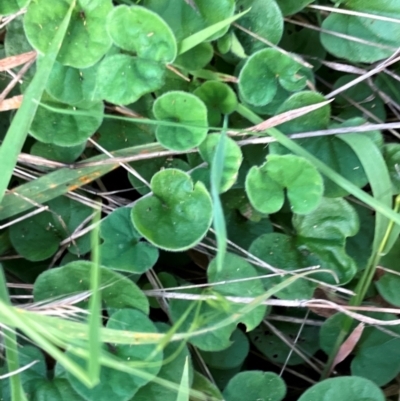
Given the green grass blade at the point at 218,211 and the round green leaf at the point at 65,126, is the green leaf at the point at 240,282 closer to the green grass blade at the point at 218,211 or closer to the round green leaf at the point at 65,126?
the green grass blade at the point at 218,211

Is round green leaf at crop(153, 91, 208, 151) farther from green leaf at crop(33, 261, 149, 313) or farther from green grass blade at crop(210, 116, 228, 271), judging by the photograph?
green leaf at crop(33, 261, 149, 313)

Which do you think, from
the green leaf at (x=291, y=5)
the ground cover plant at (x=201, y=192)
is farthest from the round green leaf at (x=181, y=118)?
the green leaf at (x=291, y=5)

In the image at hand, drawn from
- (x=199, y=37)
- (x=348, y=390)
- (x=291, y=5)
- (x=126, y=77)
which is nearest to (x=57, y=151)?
(x=126, y=77)

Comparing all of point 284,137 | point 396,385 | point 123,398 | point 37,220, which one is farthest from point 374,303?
point 37,220

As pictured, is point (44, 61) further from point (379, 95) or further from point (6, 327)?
point (379, 95)

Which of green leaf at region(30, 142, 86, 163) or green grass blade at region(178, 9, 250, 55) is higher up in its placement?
green grass blade at region(178, 9, 250, 55)

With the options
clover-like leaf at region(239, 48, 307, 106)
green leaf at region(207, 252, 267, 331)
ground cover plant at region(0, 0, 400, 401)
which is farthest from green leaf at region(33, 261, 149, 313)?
clover-like leaf at region(239, 48, 307, 106)

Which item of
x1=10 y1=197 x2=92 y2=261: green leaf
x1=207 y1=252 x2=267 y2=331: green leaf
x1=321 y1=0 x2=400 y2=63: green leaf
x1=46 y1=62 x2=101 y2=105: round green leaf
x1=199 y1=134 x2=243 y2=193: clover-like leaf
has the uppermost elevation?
x1=321 y1=0 x2=400 y2=63: green leaf

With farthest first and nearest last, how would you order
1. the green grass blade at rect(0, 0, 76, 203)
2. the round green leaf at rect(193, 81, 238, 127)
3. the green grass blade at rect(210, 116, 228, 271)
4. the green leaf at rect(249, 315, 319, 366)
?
the green leaf at rect(249, 315, 319, 366) → the round green leaf at rect(193, 81, 238, 127) → the green grass blade at rect(0, 0, 76, 203) → the green grass blade at rect(210, 116, 228, 271)

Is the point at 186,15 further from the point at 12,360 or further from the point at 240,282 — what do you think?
the point at 12,360
